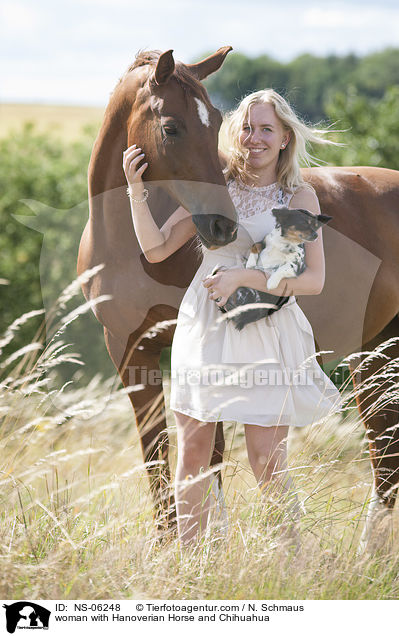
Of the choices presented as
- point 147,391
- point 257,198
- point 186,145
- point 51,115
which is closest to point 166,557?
point 147,391

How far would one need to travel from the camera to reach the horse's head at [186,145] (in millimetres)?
2424

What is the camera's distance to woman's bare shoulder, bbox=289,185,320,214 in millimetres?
2543

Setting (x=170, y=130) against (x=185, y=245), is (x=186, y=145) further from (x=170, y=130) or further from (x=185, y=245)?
(x=185, y=245)

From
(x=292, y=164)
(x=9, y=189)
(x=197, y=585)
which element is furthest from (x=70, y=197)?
(x=197, y=585)

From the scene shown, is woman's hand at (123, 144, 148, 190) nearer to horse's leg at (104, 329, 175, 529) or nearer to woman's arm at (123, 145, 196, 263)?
woman's arm at (123, 145, 196, 263)

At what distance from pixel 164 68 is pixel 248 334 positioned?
3.54 feet

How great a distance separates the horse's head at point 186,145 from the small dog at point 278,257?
14 centimetres

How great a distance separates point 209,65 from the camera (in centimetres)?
281

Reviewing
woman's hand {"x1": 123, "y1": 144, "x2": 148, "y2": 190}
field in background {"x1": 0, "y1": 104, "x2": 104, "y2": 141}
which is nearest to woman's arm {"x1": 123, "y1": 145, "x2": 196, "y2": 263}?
woman's hand {"x1": 123, "y1": 144, "x2": 148, "y2": 190}

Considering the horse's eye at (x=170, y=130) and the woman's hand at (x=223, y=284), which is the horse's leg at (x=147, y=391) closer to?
the woman's hand at (x=223, y=284)

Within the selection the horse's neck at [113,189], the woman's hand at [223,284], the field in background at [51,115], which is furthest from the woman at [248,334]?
the field in background at [51,115]

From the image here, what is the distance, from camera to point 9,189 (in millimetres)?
8234
